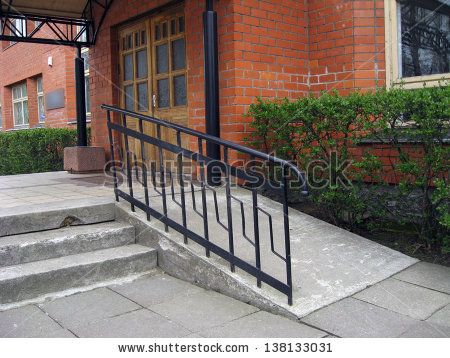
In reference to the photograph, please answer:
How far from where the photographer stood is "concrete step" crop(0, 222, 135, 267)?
12.2 ft

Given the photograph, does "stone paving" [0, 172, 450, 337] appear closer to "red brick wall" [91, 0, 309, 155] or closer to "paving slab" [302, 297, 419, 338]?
"paving slab" [302, 297, 419, 338]

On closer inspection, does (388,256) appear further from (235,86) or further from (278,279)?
(235,86)

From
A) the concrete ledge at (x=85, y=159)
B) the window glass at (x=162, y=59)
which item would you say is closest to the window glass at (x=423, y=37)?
the window glass at (x=162, y=59)

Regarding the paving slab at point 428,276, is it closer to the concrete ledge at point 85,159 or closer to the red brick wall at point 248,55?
the red brick wall at point 248,55

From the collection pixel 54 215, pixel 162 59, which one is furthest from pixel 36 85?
pixel 54 215

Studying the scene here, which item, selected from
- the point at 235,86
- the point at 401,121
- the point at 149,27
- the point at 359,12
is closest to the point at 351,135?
the point at 401,121

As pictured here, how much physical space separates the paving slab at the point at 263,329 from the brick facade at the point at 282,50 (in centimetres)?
279

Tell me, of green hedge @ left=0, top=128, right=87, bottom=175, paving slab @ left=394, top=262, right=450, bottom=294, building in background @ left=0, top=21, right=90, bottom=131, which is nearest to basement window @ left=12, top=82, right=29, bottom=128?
building in background @ left=0, top=21, right=90, bottom=131

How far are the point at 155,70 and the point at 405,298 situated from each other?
485 cm

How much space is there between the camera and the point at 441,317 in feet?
9.90

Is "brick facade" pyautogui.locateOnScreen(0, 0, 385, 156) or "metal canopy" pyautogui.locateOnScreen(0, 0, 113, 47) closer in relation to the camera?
"brick facade" pyautogui.locateOnScreen(0, 0, 385, 156)

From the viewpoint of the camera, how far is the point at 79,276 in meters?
3.68

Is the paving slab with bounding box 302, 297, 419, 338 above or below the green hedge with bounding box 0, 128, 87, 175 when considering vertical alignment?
below

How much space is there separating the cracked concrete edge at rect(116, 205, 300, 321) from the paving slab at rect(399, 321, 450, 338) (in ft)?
2.15
